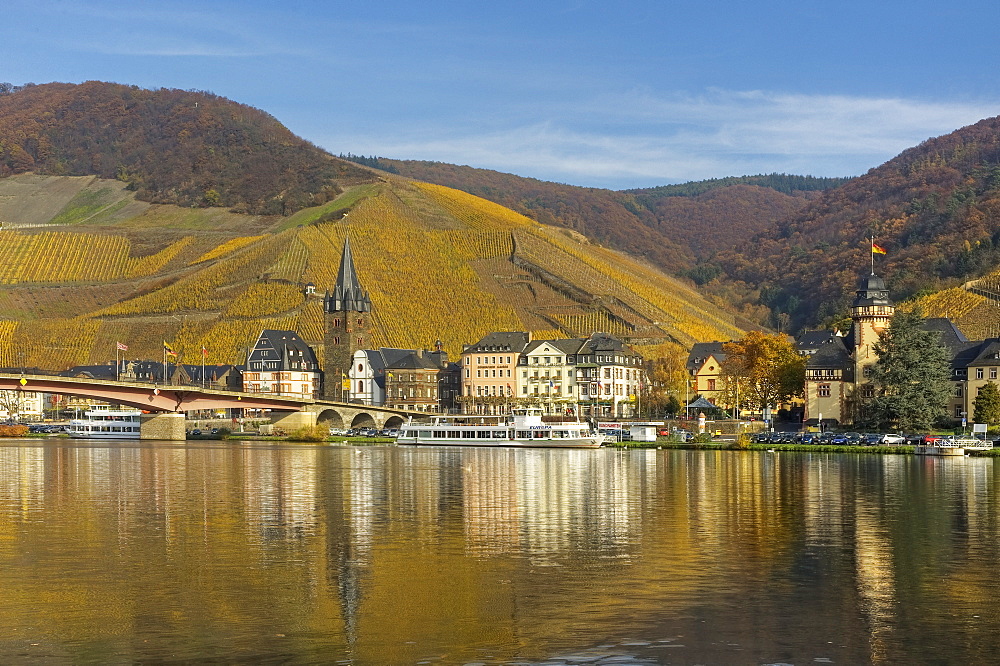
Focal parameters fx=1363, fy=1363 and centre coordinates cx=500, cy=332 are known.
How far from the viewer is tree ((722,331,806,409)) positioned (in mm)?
133625

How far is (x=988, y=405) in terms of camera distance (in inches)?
4345

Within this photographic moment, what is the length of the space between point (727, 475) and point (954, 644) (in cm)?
4506

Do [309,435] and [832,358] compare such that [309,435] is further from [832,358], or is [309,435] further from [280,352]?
[832,358]

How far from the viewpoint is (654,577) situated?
3294 cm

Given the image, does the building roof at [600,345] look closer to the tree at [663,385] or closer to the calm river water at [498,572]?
the tree at [663,385]

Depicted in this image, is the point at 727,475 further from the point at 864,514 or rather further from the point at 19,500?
the point at 19,500

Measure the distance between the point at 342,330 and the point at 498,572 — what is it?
13723cm

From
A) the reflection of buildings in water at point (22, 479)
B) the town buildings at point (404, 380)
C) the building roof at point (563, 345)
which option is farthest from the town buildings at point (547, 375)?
the reflection of buildings in water at point (22, 479)

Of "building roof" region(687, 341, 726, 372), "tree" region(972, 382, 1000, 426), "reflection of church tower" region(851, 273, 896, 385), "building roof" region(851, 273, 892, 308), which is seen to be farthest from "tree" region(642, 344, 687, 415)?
"tree" region(972, 382, 1000, 426)

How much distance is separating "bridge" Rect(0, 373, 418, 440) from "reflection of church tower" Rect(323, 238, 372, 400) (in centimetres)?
2018

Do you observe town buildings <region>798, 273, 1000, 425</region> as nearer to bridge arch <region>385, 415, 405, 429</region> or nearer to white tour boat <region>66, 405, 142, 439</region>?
bridge arch <region>385, 415, 405, 429</region>

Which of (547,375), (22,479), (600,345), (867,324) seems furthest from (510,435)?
(22,479)

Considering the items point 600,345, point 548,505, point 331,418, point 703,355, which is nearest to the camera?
point 548,505

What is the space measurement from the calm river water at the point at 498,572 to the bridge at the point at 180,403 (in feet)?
189
